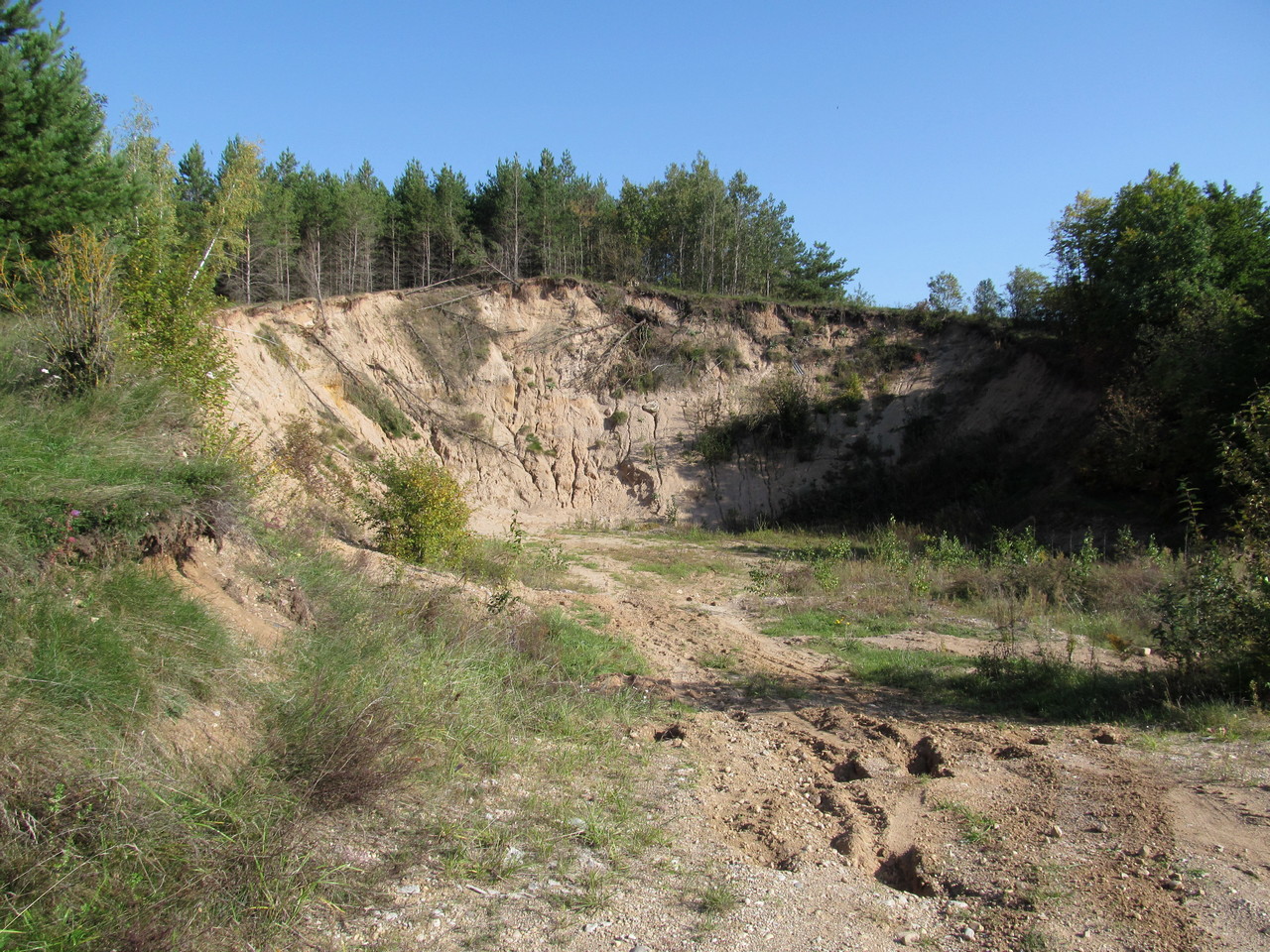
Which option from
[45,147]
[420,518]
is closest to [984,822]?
[420,518]

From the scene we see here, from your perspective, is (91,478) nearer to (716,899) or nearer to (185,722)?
(185,722)

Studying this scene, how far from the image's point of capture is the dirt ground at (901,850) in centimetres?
338

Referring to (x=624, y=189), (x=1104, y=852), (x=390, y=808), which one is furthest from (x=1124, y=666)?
(x=624, y=189)

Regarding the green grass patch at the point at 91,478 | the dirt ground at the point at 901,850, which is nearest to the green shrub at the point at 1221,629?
the dirt ground at the point at 901,850

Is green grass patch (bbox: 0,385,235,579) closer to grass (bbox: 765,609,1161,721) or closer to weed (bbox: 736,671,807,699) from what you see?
weed (bbox: 736,671,807,699)

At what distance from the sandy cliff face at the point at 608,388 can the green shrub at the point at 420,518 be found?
35.5 ft

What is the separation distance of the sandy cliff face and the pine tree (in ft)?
29.3

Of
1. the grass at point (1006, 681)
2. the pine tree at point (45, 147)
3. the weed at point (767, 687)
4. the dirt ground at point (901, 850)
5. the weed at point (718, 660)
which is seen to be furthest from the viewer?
the pine tree at point (45, 147)

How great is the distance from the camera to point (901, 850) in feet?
14.3

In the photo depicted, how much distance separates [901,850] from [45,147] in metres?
15.8

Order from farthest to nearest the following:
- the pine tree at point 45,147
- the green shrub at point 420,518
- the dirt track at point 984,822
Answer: the pine tree at point 45,147
the green shrub at point 420,518
the dirt track at point 984,822

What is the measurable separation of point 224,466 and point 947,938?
5.66 m

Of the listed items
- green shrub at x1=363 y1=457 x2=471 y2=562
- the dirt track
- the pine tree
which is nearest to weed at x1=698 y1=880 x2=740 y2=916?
the dirt track

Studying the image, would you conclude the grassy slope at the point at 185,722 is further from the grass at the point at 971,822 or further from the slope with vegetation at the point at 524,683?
the grass at the point at 971,822
